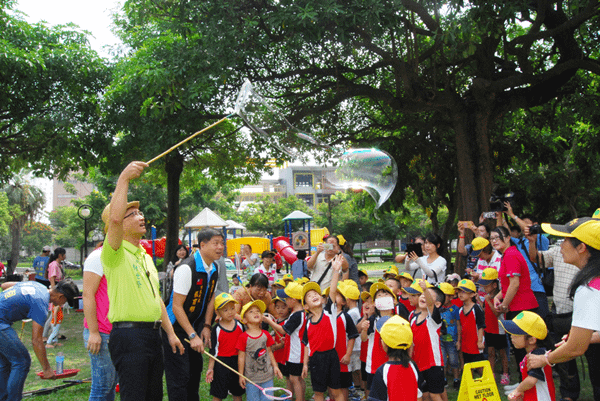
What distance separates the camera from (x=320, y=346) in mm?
5254

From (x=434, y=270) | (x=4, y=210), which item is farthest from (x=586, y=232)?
(x=4, y=210)

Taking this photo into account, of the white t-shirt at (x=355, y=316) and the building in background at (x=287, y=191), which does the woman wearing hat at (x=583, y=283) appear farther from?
the building in background at (x=287, y=191)

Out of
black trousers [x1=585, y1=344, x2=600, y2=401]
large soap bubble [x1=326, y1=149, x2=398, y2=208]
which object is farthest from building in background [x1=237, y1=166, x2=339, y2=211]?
black trousers [x1=585, y1=344, x2=600, y2=401]

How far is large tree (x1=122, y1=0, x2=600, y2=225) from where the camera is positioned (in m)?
8.48

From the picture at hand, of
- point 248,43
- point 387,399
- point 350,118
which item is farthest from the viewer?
point 350,118

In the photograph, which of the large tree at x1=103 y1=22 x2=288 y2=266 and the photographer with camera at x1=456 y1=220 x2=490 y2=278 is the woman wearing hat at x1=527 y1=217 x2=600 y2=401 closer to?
the photographer with camera at x1=456 y1=220 x2=490 y2=278

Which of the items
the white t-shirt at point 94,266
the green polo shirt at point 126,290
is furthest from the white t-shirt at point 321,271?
the green polo shirt at point 126,290

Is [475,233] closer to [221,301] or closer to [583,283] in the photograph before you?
[221,301]

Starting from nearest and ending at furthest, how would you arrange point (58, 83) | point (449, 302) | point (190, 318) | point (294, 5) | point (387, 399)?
point (387, 399) → point (190, 318) → point (449, 302) → point (294, 5) → point (58, 83)

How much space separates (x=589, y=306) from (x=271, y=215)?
156ft

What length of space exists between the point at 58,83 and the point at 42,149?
1.97 metres

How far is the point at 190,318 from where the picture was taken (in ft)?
15.8

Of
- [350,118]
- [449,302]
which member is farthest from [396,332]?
[350,118]

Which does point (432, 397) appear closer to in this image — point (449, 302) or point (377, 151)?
point (449, 302)
